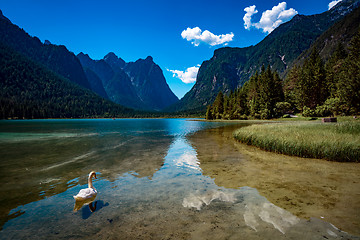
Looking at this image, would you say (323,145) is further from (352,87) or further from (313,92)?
(313,92)

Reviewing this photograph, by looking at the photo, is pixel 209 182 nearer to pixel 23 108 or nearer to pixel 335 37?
pixel 23 108

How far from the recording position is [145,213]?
6652 mm

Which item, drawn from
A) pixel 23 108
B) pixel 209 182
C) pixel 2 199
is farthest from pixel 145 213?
pixel 23 108

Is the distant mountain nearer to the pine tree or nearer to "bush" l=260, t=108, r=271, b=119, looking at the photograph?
"bush" l=260, t=108, r=271, b=119

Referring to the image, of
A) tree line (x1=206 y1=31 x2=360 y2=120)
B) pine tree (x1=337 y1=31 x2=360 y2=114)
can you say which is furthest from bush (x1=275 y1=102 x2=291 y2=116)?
pine tree (x1=337 y1=31 x2=360 y2=114)

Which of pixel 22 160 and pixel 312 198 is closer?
pixel 312 198

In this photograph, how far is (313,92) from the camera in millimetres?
65625

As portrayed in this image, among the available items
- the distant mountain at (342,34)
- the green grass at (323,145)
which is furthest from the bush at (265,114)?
the distant mountain at (342,34)

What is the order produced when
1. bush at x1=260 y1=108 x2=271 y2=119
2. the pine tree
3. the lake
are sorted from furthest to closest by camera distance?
1. bush at x1=260 y1=108 x2=271 y2=119
2. the pine tree
3. the lake

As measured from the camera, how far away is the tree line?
1726 inches

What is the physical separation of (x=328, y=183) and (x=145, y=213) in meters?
10.0

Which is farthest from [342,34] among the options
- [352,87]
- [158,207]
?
[158,207]

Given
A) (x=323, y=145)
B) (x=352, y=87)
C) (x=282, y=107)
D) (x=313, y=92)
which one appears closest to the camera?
(x=323, y=145)

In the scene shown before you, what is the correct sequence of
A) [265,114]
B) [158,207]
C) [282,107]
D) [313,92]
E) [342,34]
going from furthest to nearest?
1. [342,34]
2. [265,114]
3. [282,107]
4. [313,92]
5. [158,207]
